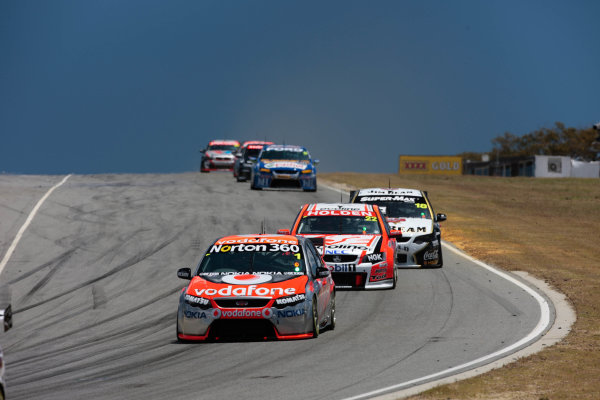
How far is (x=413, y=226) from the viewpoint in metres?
21.5

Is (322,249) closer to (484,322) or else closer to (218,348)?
(484,322)

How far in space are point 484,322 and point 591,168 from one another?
7758 centimetres

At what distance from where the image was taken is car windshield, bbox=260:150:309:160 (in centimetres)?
3841

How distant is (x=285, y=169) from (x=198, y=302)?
82.0 feet

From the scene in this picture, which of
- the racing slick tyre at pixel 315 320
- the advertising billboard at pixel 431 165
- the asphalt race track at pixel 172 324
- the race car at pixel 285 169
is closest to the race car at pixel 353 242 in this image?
the asphalt race track at pixel 172 324

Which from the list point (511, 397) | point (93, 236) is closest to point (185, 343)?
point (511, 397)

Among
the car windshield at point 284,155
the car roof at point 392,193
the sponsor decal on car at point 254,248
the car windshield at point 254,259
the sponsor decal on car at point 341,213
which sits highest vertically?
the car windshield at point 284,155

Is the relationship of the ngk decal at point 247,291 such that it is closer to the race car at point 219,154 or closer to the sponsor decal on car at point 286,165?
the sponsor decal on car at point 286,165

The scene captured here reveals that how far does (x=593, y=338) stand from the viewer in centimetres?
1346

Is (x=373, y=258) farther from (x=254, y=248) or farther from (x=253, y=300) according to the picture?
(x=253, y=300)

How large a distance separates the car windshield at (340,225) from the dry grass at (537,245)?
345 cm

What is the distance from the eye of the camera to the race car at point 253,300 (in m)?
12.9

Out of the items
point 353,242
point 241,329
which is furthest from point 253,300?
point 353,242

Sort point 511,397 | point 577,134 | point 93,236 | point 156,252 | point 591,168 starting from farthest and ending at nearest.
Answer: point 577,134 → point 591,168 → point 93,236 → point 156,252 → point 511,397
